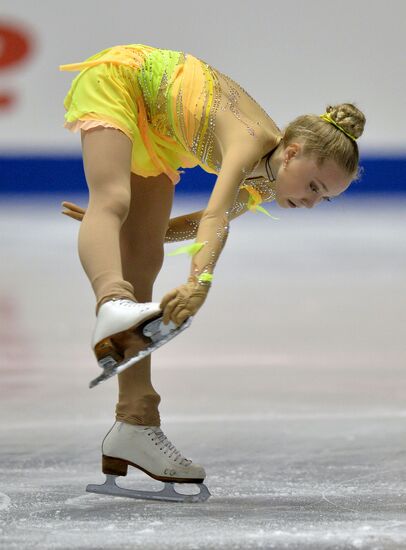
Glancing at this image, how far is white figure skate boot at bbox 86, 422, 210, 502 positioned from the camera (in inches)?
91.7

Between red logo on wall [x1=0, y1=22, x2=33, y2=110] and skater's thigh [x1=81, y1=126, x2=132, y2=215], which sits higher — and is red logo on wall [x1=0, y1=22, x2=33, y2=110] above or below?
above

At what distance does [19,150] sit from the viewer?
809cm

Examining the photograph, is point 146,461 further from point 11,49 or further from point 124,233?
point 11,49

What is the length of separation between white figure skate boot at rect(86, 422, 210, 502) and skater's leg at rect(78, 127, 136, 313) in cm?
43

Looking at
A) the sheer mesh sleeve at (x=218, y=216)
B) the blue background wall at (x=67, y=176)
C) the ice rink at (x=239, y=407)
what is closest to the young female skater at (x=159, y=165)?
the sheer mesh sleeve at (x=218, y=216)

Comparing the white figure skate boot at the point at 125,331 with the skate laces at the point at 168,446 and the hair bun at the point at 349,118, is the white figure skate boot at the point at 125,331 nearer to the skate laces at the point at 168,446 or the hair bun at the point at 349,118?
Answer: the skate laces at the point at 168,446

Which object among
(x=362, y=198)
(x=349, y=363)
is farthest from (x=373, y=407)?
(x=362, y=198)

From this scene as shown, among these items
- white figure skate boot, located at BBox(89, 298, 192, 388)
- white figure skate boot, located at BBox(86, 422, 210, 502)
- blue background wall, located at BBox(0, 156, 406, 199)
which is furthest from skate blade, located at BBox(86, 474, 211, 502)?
blue background wall, located at BBox(0, 156, 406, 199)

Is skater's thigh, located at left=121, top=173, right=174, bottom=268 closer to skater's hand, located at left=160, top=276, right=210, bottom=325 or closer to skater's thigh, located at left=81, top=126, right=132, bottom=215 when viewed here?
skater's thigh, located at left=81, top=126, right=132, bottom=215

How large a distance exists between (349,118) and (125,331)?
0.72 m

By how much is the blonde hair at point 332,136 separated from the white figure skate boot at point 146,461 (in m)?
0.73

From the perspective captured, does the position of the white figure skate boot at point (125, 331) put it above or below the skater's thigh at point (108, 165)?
below

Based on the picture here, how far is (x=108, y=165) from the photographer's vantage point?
2.32 metres

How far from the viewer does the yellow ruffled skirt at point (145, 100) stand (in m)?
2.42
